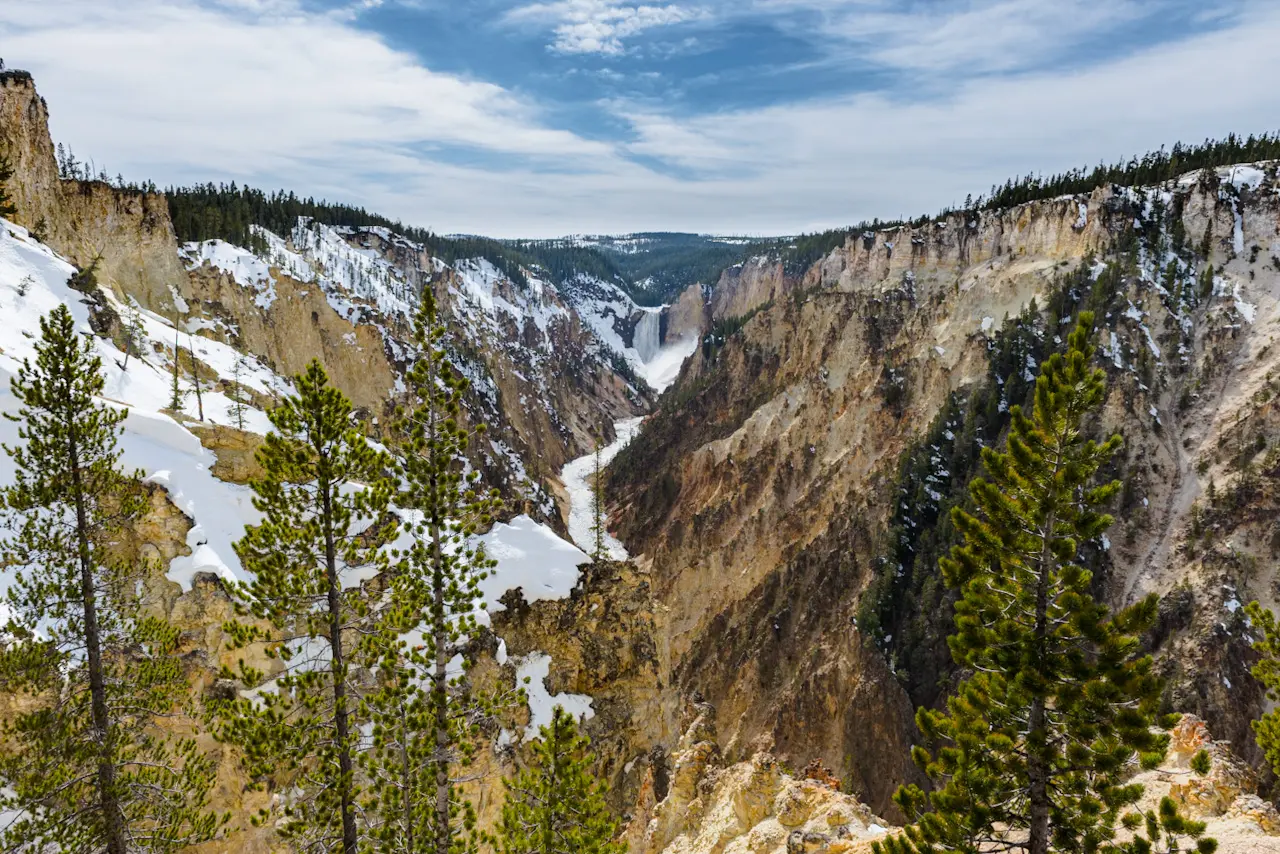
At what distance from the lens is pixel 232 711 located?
10266 mm

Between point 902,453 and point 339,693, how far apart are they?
49484 mm

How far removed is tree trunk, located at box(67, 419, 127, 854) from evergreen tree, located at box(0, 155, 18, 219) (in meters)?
35.1

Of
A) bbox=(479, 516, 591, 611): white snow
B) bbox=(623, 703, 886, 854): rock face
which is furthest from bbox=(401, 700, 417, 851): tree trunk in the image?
bbox=(479, 516, 591, 611): white snow

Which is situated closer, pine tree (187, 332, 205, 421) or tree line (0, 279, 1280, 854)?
tree line (0, 279, 1280, 854)

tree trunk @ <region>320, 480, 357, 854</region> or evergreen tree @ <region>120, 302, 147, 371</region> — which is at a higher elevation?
evergreen tree @ <region>120, 302, 147, 371</region>

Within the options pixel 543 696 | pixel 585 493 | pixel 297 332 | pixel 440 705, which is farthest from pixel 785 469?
pixel 440 705

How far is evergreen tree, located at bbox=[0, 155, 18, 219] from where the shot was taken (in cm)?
3722

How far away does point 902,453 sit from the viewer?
176 ft

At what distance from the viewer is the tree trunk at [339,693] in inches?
396

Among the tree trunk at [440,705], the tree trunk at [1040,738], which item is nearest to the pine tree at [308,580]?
the tree trunk at [440,705]

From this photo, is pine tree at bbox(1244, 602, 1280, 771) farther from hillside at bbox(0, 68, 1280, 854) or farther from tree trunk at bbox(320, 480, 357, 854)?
tree trunk at bbox(320, 480, 357, 854)

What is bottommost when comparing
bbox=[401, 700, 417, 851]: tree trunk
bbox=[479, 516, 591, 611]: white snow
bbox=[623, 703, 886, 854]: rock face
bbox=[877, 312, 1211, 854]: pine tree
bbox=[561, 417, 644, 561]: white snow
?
bbox=[561, 417, 644, 561]: white snow

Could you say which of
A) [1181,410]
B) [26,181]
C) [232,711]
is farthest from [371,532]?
[1181,410]

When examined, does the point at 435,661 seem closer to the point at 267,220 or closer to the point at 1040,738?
the point at 1040,738
